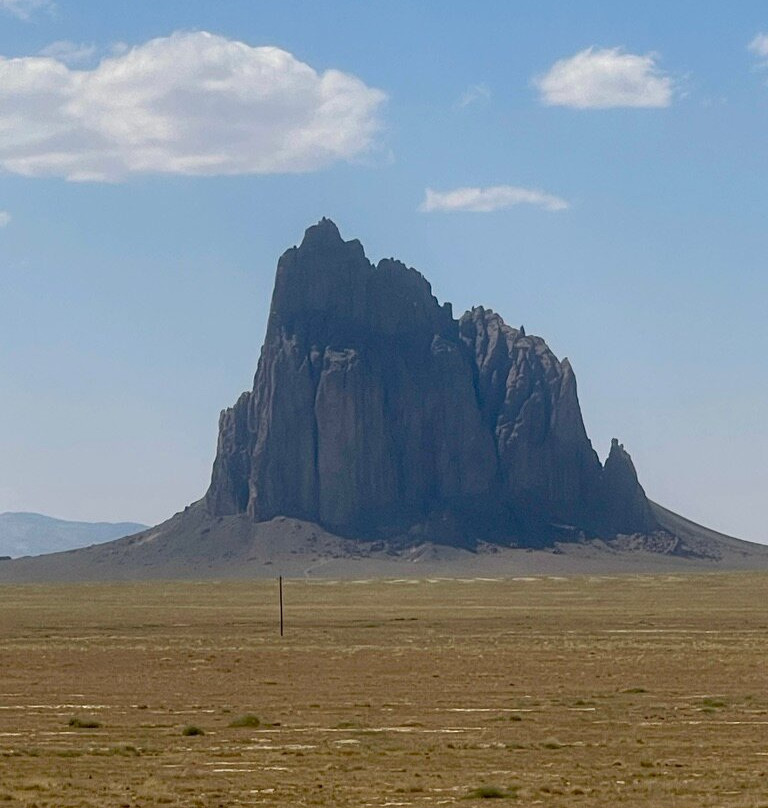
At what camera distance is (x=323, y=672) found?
5191 centimetres

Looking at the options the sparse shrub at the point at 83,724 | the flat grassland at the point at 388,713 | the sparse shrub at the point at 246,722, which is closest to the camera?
the flat grassland at the point at 388,713

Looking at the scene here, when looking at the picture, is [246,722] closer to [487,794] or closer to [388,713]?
[388,713]

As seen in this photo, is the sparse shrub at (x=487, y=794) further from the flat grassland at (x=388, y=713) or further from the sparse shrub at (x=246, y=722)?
the sparse shrub at (x=246, y=722)

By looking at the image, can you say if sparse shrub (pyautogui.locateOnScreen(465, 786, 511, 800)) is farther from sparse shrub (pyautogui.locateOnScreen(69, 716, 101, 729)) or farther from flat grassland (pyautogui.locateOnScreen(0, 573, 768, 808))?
sparse shrub (pyautogui.locateOnScreen(69, 716, 101, 729))

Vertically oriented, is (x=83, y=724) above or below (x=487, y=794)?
above

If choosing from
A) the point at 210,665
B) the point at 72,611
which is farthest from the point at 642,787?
the point at 72,611

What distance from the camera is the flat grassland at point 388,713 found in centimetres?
2450

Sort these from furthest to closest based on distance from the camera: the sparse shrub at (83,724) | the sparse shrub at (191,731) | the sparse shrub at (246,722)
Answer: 1. the sparse shrub at (83,724)
2. the sparse shrub at (246,722)
3. the sparse shrub at (191,731)

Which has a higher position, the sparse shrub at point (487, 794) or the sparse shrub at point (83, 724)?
the sparse shrub at point (83, 724)

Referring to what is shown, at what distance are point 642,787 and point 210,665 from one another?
33.5 m

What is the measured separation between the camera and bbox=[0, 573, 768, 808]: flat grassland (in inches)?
965

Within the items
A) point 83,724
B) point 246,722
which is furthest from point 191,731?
point 83,724

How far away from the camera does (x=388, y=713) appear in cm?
3753

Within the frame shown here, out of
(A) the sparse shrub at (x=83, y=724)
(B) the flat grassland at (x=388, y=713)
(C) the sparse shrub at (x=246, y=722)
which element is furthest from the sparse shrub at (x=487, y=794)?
(A) the sparse shrub at (x=83, y=724)
